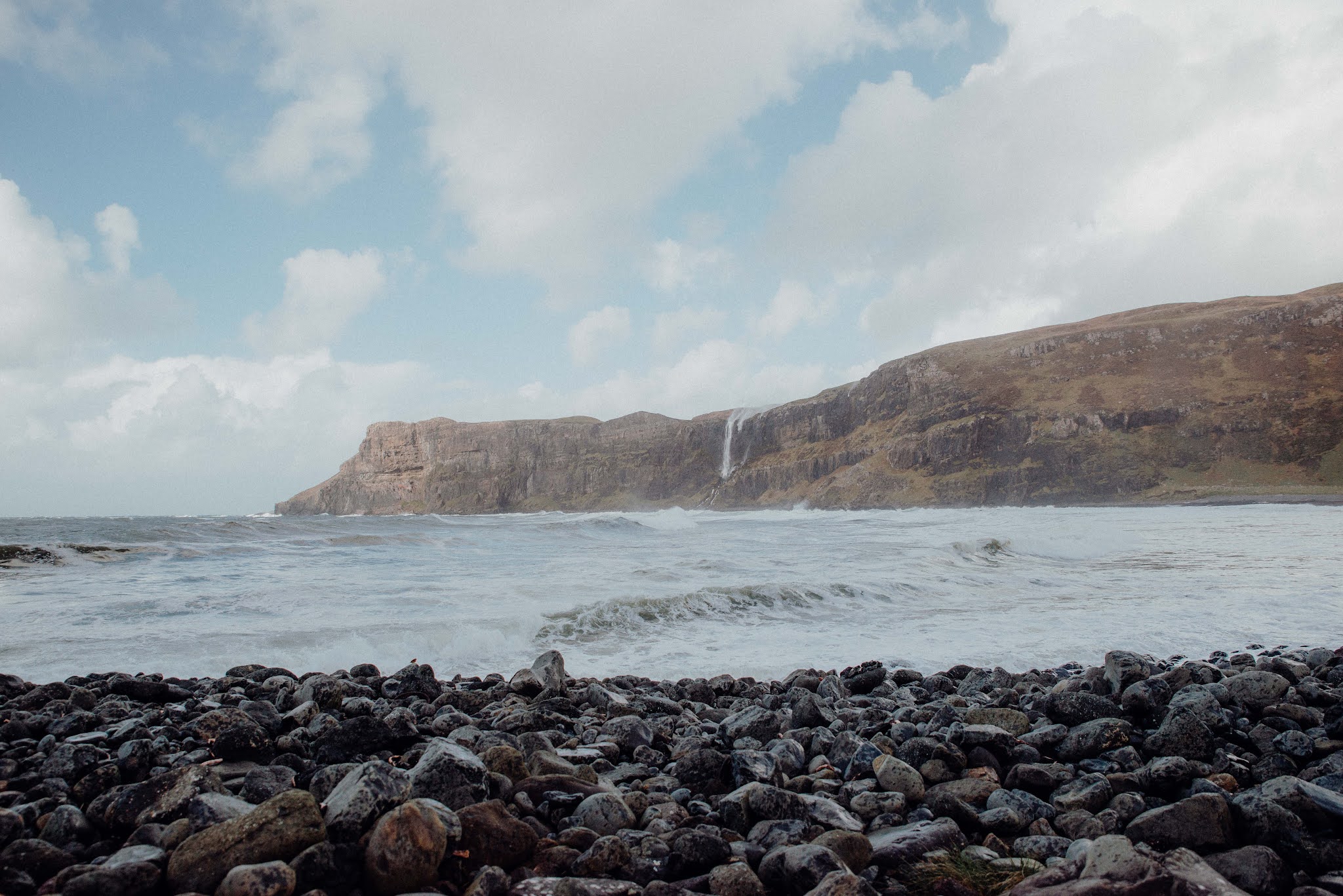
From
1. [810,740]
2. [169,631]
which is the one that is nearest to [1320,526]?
[810,740]

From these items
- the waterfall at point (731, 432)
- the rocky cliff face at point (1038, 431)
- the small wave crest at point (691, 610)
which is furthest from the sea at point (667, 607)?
the waterfall at point (731, 432)

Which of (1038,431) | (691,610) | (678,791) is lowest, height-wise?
(691,610)

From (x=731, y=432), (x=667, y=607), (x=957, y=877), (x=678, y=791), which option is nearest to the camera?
(x=957, y=877)

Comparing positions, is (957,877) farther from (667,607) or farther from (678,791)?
(667,607)

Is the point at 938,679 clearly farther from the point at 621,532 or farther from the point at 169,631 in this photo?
the point at 621,532

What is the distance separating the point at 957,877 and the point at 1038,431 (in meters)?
99.3

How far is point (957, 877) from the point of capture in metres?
2.57

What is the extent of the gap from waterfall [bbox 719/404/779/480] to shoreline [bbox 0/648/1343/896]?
4813 inches

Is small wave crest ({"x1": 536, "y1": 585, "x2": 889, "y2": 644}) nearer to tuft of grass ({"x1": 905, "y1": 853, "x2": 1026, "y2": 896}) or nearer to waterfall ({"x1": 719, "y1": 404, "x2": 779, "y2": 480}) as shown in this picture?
tuft of grass ({"x1": 905, "y1": 853, "x2": 1026, "y2": 896})

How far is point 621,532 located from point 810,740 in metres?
31.5

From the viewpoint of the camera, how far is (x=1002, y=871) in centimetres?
261

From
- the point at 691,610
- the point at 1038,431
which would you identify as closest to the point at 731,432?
the point at 1038,431

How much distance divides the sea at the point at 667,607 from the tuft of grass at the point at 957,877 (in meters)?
4.79

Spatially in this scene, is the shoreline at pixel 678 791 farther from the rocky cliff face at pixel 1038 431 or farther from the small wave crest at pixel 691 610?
the rocky cliff face at pixel 1038 431
